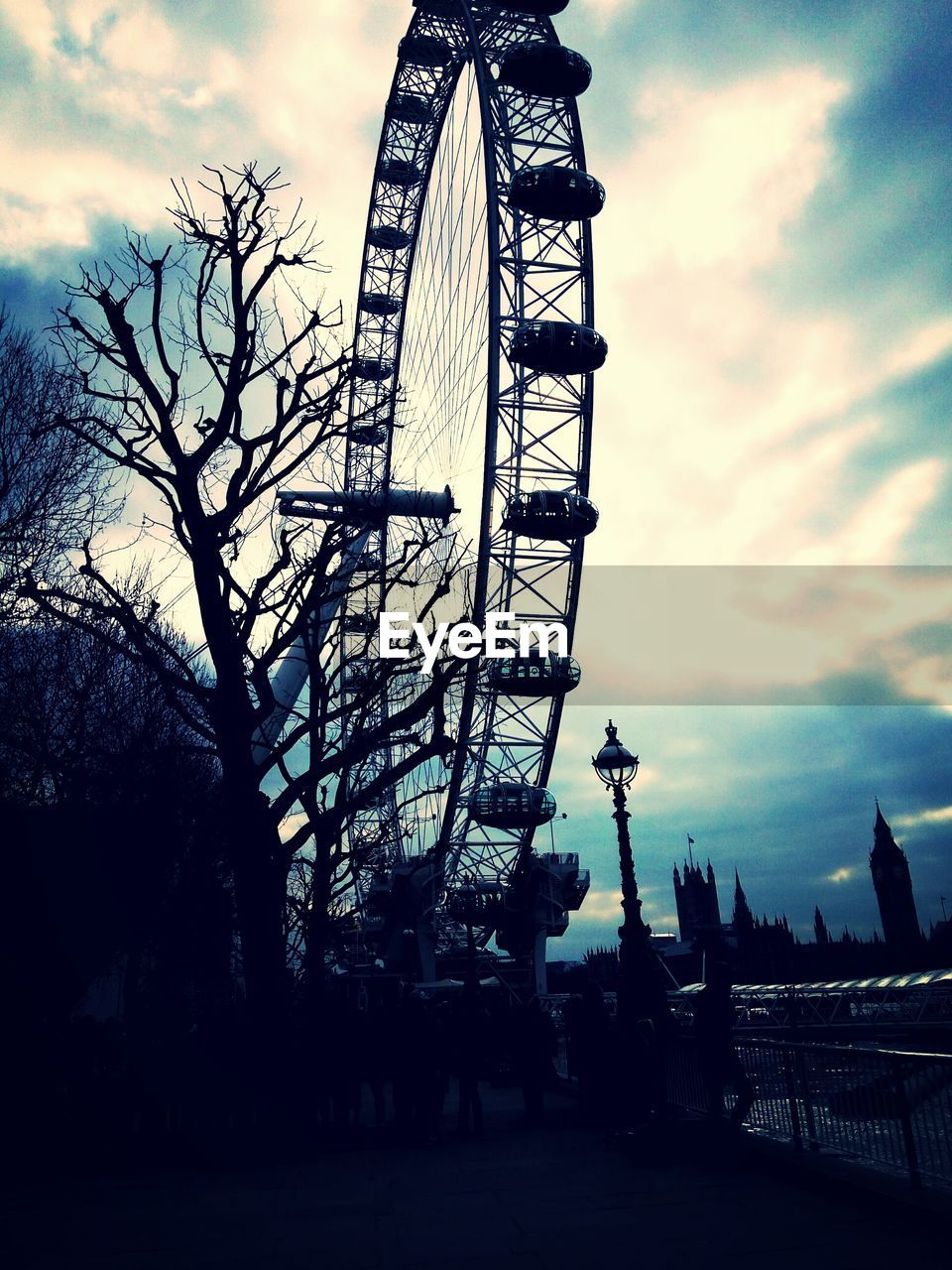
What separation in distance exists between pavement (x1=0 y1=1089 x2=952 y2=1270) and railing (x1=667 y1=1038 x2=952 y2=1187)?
384 millimetres

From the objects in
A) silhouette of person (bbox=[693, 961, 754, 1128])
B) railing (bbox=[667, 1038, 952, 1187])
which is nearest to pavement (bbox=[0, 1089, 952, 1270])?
railing (bbox=[667, 1038, 952, 1187])

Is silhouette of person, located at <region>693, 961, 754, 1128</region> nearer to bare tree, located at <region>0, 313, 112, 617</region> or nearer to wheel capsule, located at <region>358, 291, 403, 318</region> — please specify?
bare tree, located at <region>0, 313, 112, 617</region>

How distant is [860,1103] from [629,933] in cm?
478

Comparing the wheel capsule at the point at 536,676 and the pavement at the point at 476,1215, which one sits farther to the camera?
the wheel capsule at the point at 536,676

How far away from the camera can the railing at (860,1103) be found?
6.68 metres

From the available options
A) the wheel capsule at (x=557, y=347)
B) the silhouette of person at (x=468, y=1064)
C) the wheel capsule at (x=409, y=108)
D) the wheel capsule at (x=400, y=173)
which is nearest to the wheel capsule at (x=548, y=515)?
the wheel capsule at (x=557, y=347)

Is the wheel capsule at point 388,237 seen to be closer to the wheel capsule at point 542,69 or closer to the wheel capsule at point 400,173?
the wheel capsule at point 400,173

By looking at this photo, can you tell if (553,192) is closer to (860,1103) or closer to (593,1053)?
(593,1053)

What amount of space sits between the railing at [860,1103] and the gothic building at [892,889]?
130 metres

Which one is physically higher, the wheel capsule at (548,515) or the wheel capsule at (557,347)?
the wheel capsule at (557,347)

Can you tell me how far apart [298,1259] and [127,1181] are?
4.60 metres

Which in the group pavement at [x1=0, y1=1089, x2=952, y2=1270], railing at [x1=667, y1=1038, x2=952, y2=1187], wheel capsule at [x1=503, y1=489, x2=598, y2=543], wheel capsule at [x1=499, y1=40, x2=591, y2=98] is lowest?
pavement at [x1=0, y1=1089, x2=952, y2=1270]

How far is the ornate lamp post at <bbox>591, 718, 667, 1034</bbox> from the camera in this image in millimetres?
11727

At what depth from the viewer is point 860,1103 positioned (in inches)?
302
